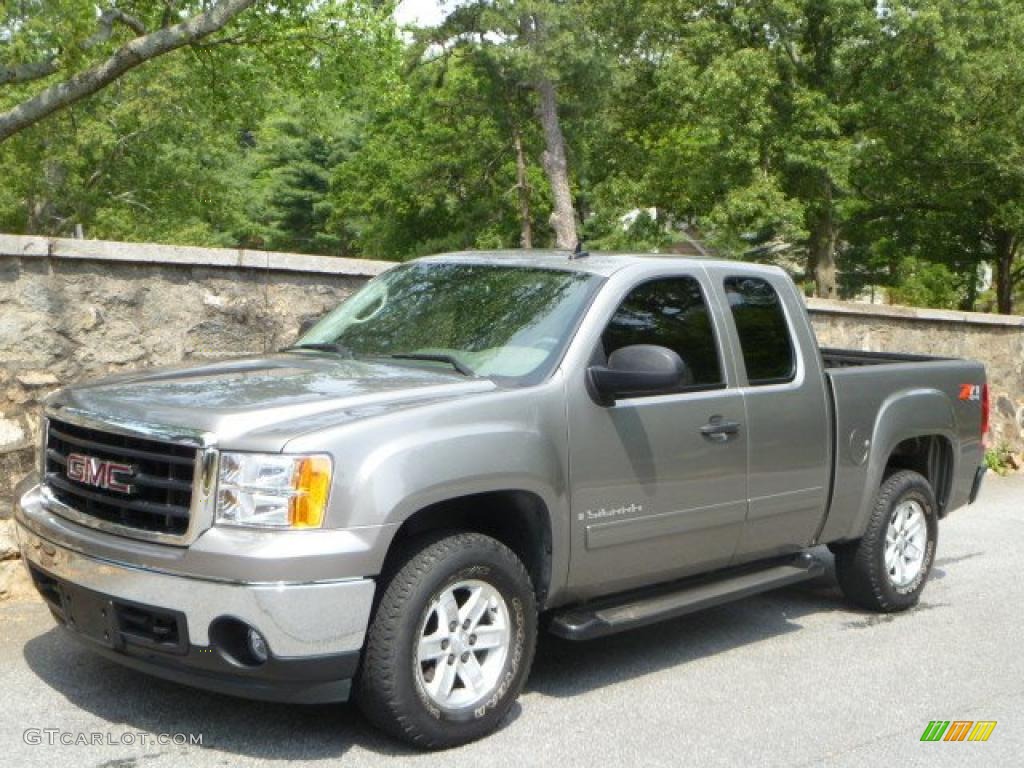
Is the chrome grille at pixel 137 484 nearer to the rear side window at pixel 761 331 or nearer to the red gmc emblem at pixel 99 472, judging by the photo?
the red gmc emblem at pixel 99 472

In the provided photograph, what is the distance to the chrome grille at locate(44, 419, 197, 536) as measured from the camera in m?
4.51

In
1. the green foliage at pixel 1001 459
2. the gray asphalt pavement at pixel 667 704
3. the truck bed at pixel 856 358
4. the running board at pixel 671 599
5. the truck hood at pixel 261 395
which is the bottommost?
the green foliage at pixel 1001 459

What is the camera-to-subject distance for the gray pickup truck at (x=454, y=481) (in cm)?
442

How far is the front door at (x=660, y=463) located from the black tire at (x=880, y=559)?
4.34ft

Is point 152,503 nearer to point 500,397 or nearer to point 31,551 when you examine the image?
point 31,551

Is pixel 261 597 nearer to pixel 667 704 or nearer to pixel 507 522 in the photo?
pixel 507 522

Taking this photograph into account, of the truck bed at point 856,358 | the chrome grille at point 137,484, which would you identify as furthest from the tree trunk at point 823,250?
the chrome grille at point 137,484

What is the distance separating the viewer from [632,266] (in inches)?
234

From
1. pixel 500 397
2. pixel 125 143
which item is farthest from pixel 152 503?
pixel 125 143

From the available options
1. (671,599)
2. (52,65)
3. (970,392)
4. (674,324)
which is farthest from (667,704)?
(52,65)

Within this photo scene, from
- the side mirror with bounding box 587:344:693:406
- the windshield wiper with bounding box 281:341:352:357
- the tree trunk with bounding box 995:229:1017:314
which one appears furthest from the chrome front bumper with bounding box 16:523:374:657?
the tree trunk with bounding box 995:229:1017:314

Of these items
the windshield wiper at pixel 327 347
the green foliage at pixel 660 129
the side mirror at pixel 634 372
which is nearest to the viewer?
the side mirror at pixel 634 372

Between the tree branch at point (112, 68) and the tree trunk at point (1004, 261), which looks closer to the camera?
the tree branch at point (112, 68)

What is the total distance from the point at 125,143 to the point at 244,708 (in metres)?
35.1
